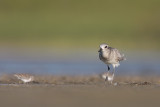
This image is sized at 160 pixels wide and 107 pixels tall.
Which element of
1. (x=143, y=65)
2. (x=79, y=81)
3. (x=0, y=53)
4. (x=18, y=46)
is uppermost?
(x=18, y=46)

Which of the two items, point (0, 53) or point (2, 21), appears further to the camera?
point (2, 21)

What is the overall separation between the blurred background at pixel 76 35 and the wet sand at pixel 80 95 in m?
5.39

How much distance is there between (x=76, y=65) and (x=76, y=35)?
10887mm

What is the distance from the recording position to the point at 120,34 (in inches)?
1281

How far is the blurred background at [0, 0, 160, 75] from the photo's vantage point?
70.6 ft

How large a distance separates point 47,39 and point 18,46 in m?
2.30

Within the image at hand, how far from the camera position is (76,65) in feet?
71.1

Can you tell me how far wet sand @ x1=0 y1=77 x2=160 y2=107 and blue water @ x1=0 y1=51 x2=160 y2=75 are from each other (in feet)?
17.2

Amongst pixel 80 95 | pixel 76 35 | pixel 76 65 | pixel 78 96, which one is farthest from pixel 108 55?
pixel 76 35

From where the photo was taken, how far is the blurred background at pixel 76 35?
2152cm

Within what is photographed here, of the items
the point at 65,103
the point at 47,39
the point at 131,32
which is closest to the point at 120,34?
the point at 131,32

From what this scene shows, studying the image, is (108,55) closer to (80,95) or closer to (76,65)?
(80,95)

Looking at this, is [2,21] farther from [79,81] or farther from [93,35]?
[79,81]

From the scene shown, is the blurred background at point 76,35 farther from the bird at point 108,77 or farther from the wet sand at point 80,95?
the wet sand at point 80,95
